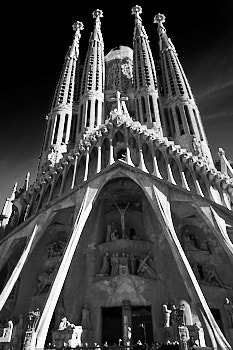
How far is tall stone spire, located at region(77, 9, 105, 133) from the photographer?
30.4 metres

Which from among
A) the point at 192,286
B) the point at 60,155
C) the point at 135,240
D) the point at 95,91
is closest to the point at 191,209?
the point at 135,240

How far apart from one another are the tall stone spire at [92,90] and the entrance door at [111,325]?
18.1m

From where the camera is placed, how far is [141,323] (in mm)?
15266

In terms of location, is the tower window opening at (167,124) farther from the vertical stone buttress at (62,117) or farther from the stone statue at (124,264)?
the stone statue at (124,264)

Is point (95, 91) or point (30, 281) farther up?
point (95, 91)

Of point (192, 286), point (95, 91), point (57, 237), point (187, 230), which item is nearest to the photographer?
point (192, 286)

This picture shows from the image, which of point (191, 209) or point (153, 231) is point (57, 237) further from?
point (191, 209)

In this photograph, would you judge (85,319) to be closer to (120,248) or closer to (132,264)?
(132,264)

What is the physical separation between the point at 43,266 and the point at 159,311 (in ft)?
26.2

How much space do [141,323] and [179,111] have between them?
21.2 metres

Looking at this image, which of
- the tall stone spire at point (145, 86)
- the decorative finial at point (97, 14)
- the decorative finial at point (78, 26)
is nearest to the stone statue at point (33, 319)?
the tall stone spire at point (145, 86)

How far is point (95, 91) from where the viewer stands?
33.3 metres

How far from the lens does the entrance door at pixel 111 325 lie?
1488 cm

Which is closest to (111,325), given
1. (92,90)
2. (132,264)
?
(132,264)
